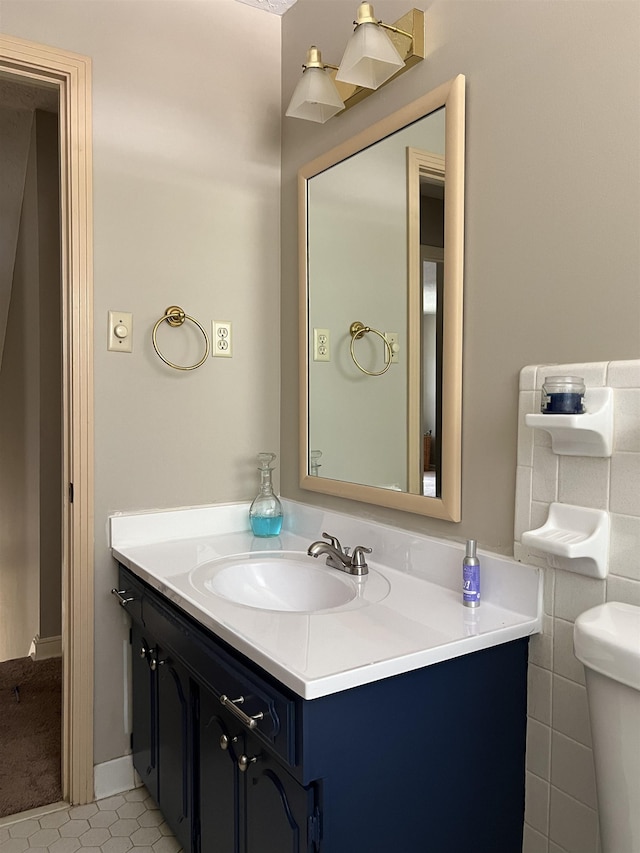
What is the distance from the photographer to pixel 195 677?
1437 millimetres

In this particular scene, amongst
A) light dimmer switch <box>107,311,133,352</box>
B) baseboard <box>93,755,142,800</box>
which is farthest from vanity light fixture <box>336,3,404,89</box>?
baseboard <box>93,755,142,800</box>

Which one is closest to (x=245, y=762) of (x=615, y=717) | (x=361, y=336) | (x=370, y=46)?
(x=615, y=717)

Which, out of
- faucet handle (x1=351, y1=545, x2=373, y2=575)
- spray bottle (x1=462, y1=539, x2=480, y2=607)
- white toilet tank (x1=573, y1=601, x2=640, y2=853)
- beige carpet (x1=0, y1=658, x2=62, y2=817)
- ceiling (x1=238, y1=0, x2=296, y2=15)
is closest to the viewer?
white toilet tank (x1=573, y1=601, x2=640, y2=853)

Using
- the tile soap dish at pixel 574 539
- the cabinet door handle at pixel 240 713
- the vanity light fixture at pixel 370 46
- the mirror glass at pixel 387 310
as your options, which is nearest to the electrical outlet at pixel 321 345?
the mirror glass at pixel 387 310

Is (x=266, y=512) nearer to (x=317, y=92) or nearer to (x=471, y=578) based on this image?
(x=471, y=578)

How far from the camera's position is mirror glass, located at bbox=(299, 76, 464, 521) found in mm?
1458

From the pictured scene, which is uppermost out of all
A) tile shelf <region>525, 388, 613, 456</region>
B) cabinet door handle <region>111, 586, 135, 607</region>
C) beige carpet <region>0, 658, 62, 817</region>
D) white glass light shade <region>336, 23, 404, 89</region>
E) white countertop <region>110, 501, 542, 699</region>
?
white glass light shade <region>336, 23, 404, 89</region>

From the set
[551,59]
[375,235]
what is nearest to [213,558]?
[375,235]

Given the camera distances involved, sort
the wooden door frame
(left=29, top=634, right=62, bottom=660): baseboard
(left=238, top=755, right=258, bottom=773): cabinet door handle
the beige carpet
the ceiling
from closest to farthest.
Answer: (left=238, top=755, right=258, bottom=773): cabinet door handle, the wooden door frame, the beige carpet, the ceiling, (left=29, top=634, right=62, bottom=660): baseboard

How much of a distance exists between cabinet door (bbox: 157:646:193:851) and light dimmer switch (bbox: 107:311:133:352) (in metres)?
0.86

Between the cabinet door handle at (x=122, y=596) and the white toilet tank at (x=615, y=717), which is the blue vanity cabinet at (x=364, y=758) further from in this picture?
the cabinet door handle at (x=122, y=596)

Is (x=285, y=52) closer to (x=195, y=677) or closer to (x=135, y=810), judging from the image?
(x=195, y=677)

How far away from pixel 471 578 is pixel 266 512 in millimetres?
838

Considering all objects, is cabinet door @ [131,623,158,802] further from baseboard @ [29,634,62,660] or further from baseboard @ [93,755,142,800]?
baseboard @ [29,634,62,660]
